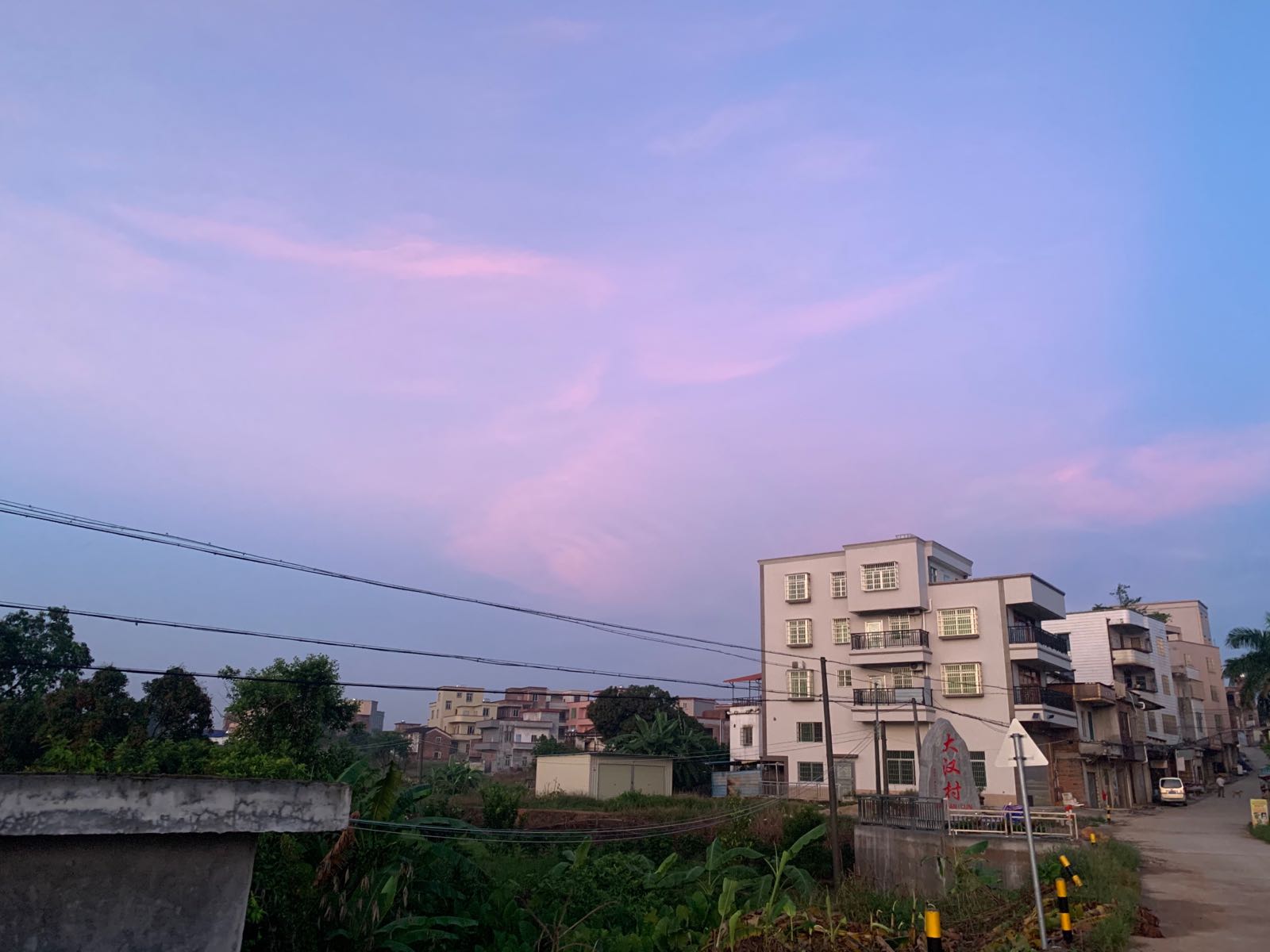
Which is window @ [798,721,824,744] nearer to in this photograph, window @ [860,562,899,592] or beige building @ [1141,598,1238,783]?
window @ [860,562,899,592]

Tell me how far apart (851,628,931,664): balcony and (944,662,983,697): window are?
4.43 ft

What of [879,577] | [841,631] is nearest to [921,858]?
[879,577]

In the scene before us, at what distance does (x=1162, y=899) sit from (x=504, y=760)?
71097mm

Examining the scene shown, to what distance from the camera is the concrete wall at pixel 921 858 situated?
21891 millimetres

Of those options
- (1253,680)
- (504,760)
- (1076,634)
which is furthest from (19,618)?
(1253,680)

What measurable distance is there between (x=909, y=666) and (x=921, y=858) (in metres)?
24.5

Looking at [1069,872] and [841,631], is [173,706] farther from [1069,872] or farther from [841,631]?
[1069,872]

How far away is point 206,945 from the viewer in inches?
252

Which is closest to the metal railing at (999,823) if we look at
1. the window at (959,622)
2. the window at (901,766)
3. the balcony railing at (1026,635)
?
the window at (901,766)

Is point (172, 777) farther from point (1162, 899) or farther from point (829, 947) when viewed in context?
point (1162, 899)

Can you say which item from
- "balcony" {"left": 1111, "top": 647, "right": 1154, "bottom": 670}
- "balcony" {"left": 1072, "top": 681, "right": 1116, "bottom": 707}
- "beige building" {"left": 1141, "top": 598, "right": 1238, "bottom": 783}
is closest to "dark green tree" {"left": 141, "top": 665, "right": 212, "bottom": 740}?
"balcony" {"left": 1072, "top": 681, "right": 1116, "bottom": 707}

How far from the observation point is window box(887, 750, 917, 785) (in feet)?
153

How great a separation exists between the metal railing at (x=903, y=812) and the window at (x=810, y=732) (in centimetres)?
2035

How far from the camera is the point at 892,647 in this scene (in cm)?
4819
